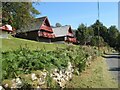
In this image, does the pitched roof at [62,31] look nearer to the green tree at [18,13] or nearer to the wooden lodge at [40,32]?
the wooden lodge at [40,32]

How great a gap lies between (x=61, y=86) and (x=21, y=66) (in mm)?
2031

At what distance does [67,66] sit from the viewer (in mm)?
13594

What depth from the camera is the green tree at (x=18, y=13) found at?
1508 centimetres

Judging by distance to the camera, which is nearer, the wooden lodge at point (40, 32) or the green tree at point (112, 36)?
the wooden lodge at point (40, 32)

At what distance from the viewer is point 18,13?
52.0 ft

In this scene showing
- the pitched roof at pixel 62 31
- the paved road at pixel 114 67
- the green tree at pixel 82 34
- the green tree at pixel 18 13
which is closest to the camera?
the green tree at pixel 18 13

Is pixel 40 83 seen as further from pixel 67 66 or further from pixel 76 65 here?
pixel 76 65

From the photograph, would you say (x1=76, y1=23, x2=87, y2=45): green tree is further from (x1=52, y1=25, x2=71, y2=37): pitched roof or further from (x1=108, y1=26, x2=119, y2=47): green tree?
(x1=108, y1=26, x2=119, y2=47): green tree

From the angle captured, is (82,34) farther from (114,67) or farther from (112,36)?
(114,67)

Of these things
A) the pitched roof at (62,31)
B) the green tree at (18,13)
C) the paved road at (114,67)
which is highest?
the pitched roof at (62,31)

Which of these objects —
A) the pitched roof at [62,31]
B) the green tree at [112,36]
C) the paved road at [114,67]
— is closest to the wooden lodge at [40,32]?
the pitched roof at [62,31]

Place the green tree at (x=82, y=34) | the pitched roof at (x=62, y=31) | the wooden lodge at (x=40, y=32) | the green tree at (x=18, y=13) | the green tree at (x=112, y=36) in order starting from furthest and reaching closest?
the green tree at (x=112, y=36)
the pitched roof at (x=62, y=31)
the green tree at (x=82, y=34)
the wooden lodge at (x=40, y=32)
the green tree at (x=18, y=13)

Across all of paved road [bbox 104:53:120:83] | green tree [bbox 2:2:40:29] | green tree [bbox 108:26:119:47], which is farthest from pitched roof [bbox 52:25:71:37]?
green tree [bbox 2:2:40:29]

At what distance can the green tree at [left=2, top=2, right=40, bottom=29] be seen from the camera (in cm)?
1508
